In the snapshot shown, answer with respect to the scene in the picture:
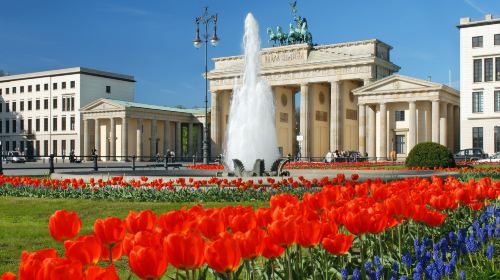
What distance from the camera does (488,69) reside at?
202 feet

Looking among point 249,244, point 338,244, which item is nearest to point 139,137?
point 338,244

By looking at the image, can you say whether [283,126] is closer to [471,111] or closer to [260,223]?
[471,111]

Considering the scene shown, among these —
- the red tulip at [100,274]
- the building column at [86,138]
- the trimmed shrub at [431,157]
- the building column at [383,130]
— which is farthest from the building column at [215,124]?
the red tulip at [100,274]

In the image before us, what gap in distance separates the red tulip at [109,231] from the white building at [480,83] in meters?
64.1

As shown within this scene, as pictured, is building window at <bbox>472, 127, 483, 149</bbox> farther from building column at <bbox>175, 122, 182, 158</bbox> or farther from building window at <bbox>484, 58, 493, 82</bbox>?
building column at <bbox>175, 122, 182, 158</bbox>

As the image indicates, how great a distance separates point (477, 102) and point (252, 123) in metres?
46.0

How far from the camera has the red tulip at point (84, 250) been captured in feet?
8.39

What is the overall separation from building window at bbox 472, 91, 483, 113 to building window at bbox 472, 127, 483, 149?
6.61ft

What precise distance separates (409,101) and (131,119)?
140 feet

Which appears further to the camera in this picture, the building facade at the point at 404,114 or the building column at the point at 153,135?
the building column at the point at 153,135

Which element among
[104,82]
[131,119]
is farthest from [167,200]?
[104,82]

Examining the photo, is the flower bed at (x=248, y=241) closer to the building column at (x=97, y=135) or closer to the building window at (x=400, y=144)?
the building window at (x=400, y=144)

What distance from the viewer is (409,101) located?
63281 mm

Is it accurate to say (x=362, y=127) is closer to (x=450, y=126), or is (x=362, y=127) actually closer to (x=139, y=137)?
(x=450, y=126)
